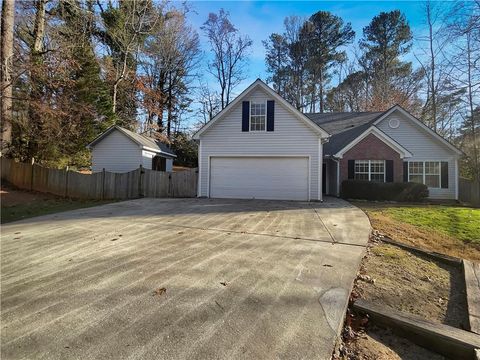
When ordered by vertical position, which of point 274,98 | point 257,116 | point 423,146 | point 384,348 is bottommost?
point 384,348

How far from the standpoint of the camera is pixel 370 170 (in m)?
17.2

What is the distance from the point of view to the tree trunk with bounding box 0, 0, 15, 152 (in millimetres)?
13344

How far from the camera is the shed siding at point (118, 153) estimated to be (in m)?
19.8

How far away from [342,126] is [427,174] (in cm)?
633

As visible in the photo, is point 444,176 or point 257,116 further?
point 444,176

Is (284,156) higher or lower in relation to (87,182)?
higher

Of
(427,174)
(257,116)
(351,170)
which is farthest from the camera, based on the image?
(427,174)

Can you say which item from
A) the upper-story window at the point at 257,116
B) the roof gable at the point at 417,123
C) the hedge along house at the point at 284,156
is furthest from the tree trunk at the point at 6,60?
the roof gable at the point at 417,123

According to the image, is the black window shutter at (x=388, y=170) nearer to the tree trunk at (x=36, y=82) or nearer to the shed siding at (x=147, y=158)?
the shed siding at (x=147, y=158)

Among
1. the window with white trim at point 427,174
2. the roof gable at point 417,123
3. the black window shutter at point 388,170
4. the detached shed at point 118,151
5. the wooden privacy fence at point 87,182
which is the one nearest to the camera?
the wooden privacy fence at point 87,182

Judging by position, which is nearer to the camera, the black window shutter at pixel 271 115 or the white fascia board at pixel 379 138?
the black window shutter at pixel 271 115

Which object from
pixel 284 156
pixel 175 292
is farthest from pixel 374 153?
pixel 175 292

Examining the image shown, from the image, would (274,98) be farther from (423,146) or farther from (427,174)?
(427,174)

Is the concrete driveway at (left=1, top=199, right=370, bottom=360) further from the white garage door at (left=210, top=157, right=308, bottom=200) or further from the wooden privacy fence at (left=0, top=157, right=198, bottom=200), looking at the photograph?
the wooden privacy fence at (left=0, top=157, right=198, bottom=200)
